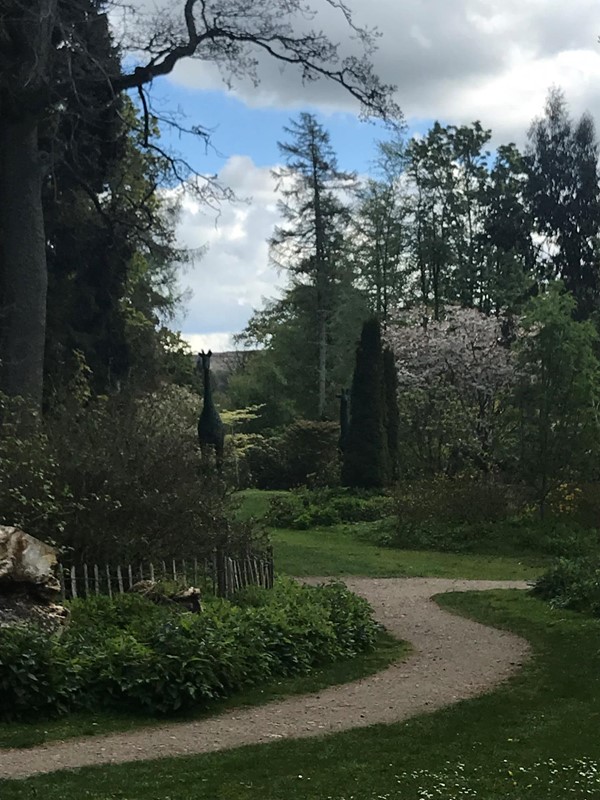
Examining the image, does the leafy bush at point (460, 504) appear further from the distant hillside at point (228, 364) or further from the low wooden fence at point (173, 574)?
the distant hillside at point (228, 364)

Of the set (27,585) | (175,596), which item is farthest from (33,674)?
(175,596)

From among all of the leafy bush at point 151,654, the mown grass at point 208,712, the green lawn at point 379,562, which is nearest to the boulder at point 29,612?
the leafy bush at point 151,654

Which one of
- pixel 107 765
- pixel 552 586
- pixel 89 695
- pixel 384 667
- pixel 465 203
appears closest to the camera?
pixel 107 765

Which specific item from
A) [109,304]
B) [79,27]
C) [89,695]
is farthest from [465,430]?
[89,695]

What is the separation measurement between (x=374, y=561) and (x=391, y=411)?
42.9 feet

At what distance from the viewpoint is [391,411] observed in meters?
32.6

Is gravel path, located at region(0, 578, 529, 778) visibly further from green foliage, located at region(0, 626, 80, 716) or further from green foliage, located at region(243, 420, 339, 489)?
green foliage, located at region(243, 420, 339, 489)

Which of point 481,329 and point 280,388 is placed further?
point 280,388

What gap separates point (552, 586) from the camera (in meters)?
14.7

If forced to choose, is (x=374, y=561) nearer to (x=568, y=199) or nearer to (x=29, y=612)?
(x=29, y=612)

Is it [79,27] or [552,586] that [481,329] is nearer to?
[79,27]

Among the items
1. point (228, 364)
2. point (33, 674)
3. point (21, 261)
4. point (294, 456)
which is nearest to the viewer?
point (33, 674)

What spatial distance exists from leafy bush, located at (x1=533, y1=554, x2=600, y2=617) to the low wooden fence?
4.10 m

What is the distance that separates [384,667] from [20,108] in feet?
41.2
